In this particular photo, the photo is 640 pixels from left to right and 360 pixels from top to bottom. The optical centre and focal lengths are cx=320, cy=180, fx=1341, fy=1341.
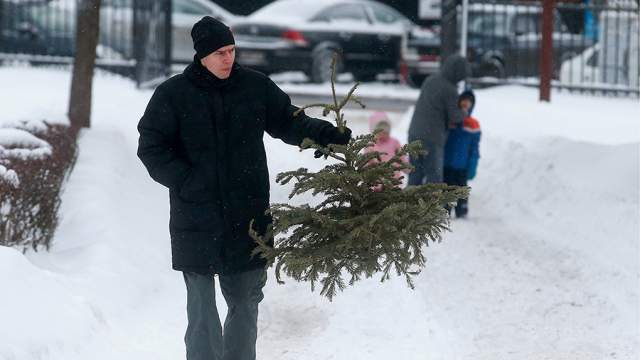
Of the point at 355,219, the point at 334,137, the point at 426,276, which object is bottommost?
the point at 426,276

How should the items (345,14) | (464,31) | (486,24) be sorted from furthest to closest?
(345,14)
(486,24)
(464,31)

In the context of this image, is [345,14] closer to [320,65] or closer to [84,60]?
[320,65]

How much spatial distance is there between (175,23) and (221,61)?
56.0 feet

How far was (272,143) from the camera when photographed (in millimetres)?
15008

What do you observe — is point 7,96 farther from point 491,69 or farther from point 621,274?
point 491,69

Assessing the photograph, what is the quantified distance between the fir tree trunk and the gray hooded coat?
3.27 metres

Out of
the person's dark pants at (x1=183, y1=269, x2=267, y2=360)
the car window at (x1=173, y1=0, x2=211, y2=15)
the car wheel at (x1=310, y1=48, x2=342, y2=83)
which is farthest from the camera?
the car window at (x1=173, y1=0, x2=211, y2=15)

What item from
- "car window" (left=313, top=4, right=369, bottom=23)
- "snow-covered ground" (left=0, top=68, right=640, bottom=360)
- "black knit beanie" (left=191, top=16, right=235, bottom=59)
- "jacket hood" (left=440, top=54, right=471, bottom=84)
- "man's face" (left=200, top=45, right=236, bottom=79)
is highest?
"car window" (left=313, top=4, right=369, bottom=23)

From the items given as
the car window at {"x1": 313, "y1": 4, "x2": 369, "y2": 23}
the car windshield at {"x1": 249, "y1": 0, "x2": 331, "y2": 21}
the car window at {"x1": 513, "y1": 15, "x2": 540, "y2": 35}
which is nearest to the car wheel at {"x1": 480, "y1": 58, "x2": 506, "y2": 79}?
the car window at {"x1": 513, "y1": 15, "x2": 540, "y2": 35}

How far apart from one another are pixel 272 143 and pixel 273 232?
9468mm

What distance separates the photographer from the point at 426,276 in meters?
9.52

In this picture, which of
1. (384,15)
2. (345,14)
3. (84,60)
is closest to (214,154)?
(84,60)

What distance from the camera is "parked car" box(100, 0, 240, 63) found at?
20516 millimetres

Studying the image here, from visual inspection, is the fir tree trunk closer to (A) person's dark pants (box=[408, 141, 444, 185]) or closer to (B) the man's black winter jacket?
(A) person's dark pants (box=[408, 141, 444, 185])
